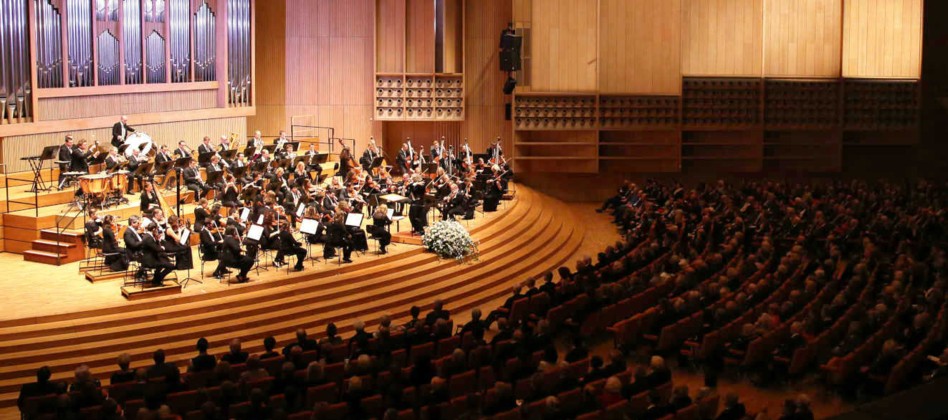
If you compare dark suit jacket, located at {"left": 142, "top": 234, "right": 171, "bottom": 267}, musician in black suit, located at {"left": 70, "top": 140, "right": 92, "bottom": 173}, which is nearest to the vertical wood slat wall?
musician in black suit, located at {"left": 70, "top": 140, "right": 92, "bottom": 173}

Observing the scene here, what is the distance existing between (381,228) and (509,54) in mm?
7327

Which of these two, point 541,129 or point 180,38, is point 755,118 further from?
point 180,38

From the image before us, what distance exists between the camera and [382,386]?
9.60 meters

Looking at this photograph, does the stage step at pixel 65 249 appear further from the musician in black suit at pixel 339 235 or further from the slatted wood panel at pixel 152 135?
the musician in black suit at pixel 339 235

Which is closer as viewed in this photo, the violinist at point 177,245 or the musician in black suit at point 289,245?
the violinist at point 177,245

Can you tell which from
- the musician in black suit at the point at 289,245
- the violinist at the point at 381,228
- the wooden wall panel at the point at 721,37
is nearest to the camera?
the musician in black suit at the point at 289,245

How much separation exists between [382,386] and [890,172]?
58.2ft

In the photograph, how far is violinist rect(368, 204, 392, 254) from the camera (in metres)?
15.4

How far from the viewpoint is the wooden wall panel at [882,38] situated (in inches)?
919

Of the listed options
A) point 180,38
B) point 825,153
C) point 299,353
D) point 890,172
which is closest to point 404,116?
point 180,38

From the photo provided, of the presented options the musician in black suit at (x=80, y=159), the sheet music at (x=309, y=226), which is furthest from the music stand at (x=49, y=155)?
the sheet music at (x=309, y=226)

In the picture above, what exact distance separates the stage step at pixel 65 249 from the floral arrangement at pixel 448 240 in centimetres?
477

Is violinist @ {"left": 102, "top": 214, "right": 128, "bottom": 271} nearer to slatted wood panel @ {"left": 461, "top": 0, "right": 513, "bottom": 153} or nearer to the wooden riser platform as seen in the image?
the wooden riser platform

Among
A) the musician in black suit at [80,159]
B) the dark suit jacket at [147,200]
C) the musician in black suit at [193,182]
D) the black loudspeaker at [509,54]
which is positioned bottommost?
the dark suit jacket at [147,200]
